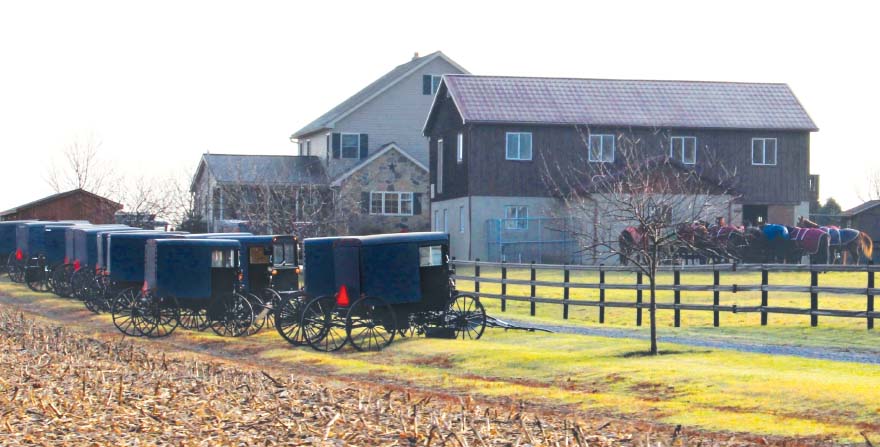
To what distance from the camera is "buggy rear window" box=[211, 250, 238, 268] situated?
30.5 metres

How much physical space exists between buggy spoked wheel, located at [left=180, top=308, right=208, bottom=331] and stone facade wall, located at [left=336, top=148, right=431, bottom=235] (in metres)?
35.4

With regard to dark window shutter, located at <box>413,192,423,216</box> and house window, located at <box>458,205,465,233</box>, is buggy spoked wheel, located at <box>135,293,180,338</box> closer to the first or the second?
house window, located at <box>458,205,465,233</box>

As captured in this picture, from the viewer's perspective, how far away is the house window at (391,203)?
6981 centimetres

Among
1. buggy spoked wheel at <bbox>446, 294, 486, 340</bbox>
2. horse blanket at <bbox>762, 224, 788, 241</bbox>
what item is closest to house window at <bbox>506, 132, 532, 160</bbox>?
horse blanket at <bbox>762, 224, 788, 241</bbox>

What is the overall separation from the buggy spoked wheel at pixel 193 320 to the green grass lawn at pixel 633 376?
1398 mm

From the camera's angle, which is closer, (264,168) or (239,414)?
(239,414)

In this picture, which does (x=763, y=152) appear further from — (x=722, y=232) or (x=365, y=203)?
(x=365, y=203)

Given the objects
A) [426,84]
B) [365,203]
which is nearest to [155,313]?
[365,203]

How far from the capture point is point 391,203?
7044 centimetres

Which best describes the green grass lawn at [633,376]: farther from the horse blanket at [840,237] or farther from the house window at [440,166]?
the house window at [440,166]

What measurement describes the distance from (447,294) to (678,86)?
3801cm

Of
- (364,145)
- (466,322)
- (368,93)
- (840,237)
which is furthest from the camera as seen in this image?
(368,93)

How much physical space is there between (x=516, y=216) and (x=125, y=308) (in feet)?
91.4

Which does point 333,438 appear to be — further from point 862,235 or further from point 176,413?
point 862,235
